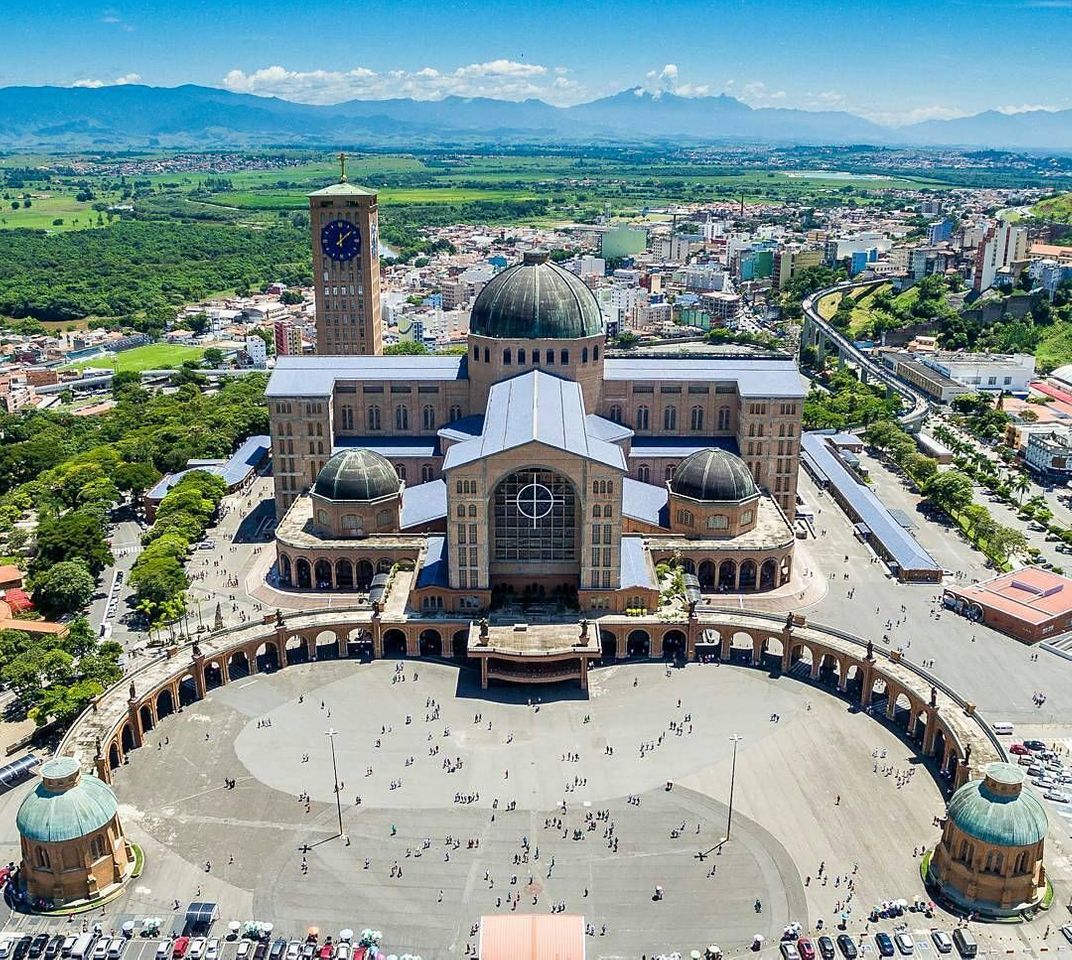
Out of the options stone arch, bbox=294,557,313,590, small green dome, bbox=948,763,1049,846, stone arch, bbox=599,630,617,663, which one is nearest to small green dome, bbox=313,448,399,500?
stone arch, bbox=294,557,313,590

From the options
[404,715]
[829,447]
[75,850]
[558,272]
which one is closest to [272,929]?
[75,850]

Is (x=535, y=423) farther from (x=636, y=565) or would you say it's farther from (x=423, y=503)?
(x=423, y=503)

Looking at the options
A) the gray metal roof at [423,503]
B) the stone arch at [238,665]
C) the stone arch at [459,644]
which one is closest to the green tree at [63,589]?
the stone arch at [238,665]

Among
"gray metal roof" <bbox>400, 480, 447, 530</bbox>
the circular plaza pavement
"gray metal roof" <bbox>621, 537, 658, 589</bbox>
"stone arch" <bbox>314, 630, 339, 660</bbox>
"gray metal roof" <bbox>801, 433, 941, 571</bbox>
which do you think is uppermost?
"gray metal roof" <bbox>400, 480, 447, 530</bbox>

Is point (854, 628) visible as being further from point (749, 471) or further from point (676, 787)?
point (676, 787)

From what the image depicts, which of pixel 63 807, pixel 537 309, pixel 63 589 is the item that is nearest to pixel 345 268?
pixel 537 309

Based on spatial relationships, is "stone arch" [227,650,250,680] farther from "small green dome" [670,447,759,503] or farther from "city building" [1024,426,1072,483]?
"city building" [1024,426,1072,483]

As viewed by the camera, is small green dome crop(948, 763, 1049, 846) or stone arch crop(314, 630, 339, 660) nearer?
small green dome crop(948, 763, 1049, 846)

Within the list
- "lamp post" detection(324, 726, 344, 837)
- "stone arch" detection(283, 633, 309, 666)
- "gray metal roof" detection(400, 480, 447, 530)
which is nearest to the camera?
"lamp post" detection(324, 726, 344, 837)
